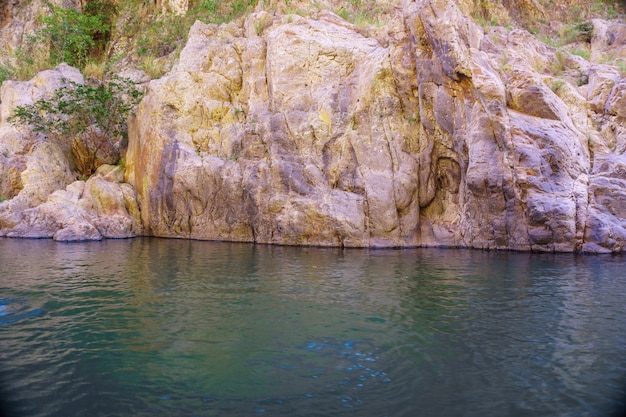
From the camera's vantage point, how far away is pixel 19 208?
24.0 meters

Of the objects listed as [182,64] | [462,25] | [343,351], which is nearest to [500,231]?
[462,25]

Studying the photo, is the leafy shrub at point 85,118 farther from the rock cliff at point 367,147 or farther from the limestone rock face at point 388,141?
the limestone rock face at point 388,141

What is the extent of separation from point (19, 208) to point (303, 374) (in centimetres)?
2317

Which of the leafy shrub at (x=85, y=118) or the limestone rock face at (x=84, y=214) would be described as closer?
the limestone rock face at (x=84, y=214)

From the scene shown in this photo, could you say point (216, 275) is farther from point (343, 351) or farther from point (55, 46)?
point (55, 46)

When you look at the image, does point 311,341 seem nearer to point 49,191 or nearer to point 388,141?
point 388,141

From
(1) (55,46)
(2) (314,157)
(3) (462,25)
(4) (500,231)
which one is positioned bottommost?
(4) (500,231)

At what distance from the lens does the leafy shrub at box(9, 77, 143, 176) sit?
27031mm

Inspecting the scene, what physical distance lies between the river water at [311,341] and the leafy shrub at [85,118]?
15958 mm

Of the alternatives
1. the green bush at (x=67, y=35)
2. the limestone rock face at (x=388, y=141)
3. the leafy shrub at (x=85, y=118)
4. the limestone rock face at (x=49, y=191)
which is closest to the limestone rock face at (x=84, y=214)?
the limestone rock face at (x=49, y=191)

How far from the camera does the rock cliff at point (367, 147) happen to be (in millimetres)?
18547

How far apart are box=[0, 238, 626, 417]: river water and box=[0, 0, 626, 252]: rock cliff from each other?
574cm

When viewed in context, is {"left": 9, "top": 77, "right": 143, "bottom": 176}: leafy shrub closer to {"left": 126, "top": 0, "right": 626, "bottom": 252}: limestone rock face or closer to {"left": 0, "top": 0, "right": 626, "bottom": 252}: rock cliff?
{"left": 0, "top": 0, "right": 626, "bottom": 252}: rock cliff

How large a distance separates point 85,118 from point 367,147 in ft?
56.0
